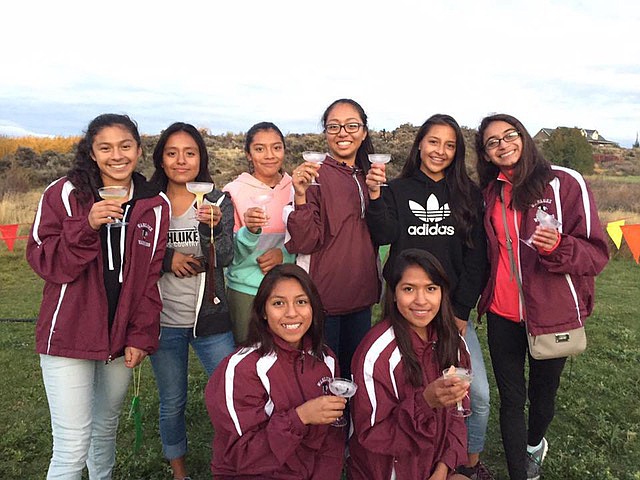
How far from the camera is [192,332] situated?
3.53 metres

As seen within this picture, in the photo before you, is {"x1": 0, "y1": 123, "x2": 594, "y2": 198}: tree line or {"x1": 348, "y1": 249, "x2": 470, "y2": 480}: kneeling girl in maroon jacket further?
{"x1": 0, "y1": 123, "x2": 594, "y2": 198}: tree line

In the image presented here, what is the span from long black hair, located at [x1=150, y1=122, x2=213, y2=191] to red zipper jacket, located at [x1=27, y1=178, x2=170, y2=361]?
396 millimetres

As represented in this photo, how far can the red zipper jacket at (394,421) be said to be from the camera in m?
2.82

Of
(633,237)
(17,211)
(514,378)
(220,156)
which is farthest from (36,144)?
(514,378)

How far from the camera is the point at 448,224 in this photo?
3.66 metres

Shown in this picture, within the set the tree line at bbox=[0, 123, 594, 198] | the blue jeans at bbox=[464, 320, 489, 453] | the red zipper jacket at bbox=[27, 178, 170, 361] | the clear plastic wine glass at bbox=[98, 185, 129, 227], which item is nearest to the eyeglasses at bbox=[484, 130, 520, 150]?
the blue jeans at bbox=[464, 320, 489, 453]

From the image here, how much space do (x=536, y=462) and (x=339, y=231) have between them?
2.35 m

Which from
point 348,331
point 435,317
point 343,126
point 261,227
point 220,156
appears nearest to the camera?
point 435,317

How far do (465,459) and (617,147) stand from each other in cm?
6705

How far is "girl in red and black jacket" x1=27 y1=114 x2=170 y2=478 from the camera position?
2828 millimetres

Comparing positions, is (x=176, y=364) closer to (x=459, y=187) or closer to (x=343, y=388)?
(x=343, y=388)

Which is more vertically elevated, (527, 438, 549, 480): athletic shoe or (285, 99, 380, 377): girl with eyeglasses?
(285, 99, 380, 377): girl with eyeglasses

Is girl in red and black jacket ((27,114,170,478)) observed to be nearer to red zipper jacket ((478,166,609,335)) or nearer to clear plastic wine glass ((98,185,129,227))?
clear plastic wine glass ((98,185,129,227))

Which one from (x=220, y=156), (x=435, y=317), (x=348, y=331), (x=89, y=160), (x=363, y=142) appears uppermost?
(x=220, y=156)
